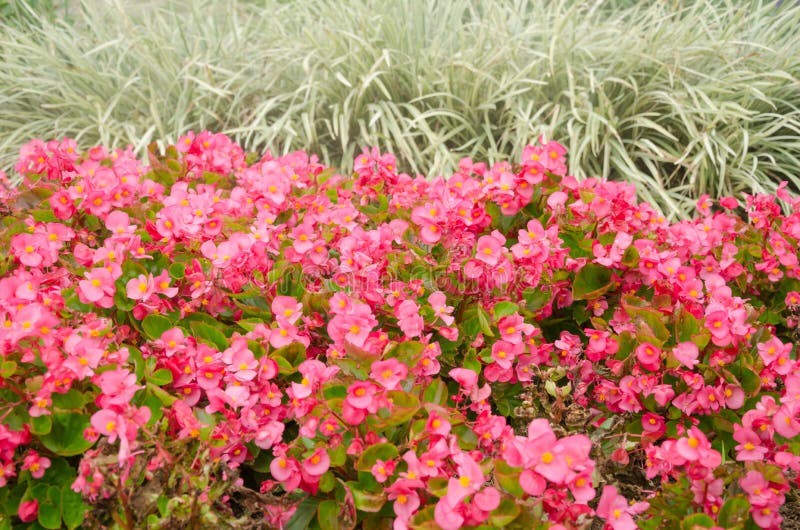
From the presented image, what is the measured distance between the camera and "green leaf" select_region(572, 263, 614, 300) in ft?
4.95

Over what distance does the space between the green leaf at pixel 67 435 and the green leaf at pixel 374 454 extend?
0.41 m

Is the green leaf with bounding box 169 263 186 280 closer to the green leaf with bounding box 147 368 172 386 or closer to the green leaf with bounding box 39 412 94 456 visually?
the green leaf with bounding box 147 368 172 386

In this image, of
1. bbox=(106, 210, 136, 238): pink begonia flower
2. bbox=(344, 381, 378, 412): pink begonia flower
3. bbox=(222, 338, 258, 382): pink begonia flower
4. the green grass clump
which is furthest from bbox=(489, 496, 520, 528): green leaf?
the green grass clump

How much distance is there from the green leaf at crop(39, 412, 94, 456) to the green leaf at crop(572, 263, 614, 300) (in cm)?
98

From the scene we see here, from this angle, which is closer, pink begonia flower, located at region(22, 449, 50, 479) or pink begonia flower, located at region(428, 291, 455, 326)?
pink begonia flower, located at region(22, 449, 50, 479)

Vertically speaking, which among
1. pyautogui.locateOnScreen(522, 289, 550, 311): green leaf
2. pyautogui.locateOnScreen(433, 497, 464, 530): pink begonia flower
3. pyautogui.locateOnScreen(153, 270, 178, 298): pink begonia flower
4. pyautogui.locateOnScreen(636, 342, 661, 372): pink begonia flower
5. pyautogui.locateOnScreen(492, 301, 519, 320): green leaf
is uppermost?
pyautogui.locateOnScreen(153, 270, 178, 298): pink begonia flower

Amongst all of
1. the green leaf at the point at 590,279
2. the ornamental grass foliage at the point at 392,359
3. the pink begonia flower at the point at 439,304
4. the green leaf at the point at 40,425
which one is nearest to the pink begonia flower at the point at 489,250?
the ornamental grass foliage at the point at 392,359

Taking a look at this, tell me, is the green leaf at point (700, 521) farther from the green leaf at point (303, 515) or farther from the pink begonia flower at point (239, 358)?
the pink begonia flower at point (239, 358)

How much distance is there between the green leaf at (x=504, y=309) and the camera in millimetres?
1331

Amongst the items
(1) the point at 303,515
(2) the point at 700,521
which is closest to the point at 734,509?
(2) the point at 700,521

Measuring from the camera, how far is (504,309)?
1.33m

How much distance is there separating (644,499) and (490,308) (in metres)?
0.44

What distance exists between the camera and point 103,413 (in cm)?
97

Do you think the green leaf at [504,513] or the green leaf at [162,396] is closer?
the green leaf at [504,513]
